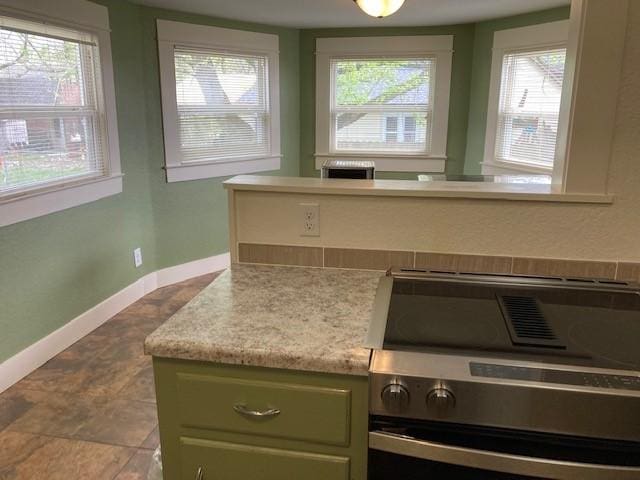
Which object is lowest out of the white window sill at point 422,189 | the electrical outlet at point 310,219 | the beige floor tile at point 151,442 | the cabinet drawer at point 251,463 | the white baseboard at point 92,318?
the beige floor tile at point 151,442

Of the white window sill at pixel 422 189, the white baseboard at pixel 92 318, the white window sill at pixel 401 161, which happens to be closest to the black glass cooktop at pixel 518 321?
the white window sill at pixel 422 189

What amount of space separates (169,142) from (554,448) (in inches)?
143

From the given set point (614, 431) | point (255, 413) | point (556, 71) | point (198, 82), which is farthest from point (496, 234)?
point (198, 82)

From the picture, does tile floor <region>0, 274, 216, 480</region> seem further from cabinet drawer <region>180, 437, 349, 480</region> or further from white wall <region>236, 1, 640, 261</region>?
white wall <region>236, 1, 640, 261</region>

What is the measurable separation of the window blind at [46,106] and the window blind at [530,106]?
320cm

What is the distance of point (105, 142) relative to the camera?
11.2 ft

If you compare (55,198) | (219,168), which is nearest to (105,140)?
(55,198)

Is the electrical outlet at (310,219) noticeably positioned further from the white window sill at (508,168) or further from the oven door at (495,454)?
the white window sill at (508,168)

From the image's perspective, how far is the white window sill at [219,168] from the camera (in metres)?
4.12

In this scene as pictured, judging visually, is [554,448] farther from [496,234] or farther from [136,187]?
[136,187]

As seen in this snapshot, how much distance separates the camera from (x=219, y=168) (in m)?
4.40

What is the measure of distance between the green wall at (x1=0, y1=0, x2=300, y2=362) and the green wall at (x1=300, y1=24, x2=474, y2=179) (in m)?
0.10

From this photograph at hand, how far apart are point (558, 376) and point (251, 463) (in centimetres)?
68

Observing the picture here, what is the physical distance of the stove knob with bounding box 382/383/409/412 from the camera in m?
1.01
